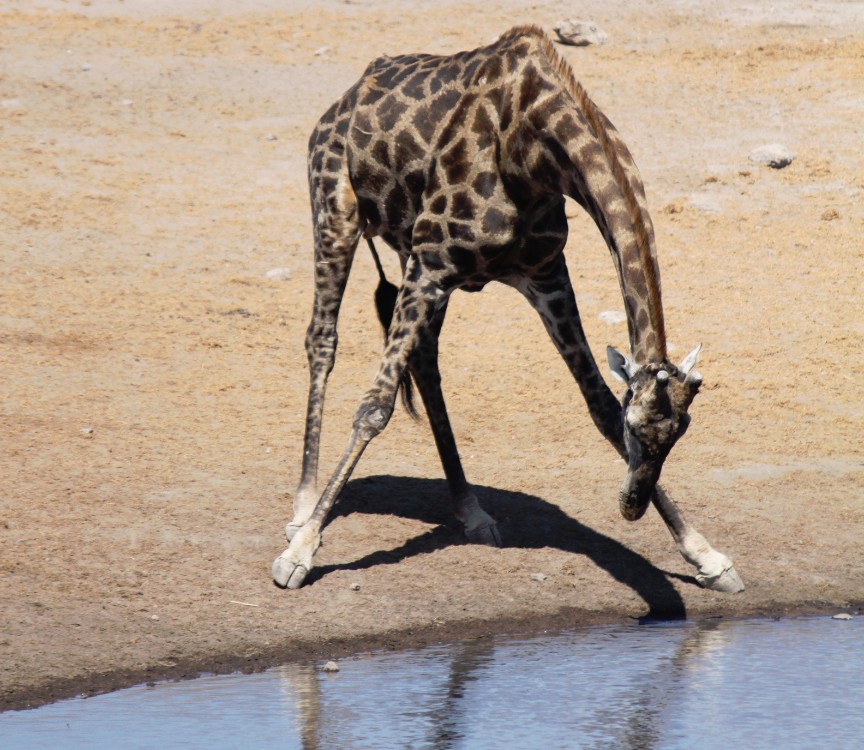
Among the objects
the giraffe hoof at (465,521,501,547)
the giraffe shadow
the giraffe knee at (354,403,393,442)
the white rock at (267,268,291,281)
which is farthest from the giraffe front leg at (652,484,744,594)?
the white rock at (267,268,291,281)

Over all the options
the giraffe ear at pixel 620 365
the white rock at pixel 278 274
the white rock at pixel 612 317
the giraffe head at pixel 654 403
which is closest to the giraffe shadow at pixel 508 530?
the giraffe head at pixel 654 403

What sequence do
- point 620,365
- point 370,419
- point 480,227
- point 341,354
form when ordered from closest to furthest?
point 620,365 → point 480,227 → point 370,419 → point 341,354

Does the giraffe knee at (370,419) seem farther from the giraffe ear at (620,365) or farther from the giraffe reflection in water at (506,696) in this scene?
the giraffe ear at (620,365)

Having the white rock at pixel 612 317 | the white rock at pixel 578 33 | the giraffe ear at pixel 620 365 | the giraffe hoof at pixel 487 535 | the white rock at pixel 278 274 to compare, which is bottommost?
the giraffe hoof at pixel 487 535

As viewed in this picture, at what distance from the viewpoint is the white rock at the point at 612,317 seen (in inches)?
420

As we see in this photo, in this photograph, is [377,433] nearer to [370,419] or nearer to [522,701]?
[370,419]

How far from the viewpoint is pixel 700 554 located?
6758 mm

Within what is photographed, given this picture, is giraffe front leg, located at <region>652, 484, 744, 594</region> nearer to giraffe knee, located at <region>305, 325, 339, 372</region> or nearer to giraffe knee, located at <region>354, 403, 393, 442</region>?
giraffe knee, located at <region>354, 403, 393, 442</region>

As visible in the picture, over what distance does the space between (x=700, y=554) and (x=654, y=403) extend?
1.39m

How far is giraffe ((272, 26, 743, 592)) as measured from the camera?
5918 mm

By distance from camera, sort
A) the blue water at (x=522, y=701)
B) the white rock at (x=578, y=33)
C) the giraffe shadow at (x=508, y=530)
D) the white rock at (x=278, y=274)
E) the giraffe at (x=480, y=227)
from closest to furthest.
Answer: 1. the blue water at (x=522, y=701)
2. the giraffe at (x=480, y=227)
3. the giraffe shadow at (x=508, y=530)
4. the white rock at (x=278, y=274)
5. the white rock at (x=578, y=33)

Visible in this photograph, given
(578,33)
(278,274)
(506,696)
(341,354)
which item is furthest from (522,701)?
(578,33)

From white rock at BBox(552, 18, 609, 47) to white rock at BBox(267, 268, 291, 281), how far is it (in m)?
6.65

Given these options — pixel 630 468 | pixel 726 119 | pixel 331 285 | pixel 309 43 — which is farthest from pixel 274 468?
pixel 309 43
